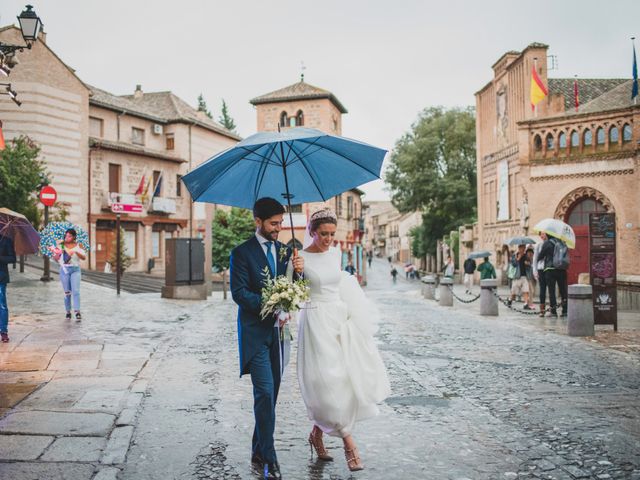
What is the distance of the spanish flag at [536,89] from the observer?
98.7 feet

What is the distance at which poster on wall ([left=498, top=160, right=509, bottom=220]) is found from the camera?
108ft

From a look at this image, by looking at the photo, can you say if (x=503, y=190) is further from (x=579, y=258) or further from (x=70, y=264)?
(x=70, y=264)

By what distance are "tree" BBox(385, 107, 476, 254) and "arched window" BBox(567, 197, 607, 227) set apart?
892 inches

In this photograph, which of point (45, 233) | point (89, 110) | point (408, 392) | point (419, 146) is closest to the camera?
point (408, 392)

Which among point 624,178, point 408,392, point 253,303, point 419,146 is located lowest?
point 408,392

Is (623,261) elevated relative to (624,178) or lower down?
lower down

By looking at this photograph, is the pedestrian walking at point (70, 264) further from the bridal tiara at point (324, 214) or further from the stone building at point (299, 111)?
the stone building at point (299, 111)

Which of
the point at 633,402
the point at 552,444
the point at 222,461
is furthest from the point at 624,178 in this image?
the point at 222,461

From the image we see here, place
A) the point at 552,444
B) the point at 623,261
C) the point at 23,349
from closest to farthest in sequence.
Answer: the point at 552,444 < the point at 23,349 < the point at 623,261

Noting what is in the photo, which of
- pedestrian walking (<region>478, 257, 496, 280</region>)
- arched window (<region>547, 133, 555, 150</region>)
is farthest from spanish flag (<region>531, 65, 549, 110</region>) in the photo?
pedestrian walking (<region>478, 257, 496, 280</region>)

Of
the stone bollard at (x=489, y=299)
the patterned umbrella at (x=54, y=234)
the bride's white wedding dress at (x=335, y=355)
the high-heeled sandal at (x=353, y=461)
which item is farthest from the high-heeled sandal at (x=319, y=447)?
the stone bollard at (x=489, y=299)

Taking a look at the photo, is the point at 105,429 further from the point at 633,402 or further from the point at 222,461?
the point at 633,402

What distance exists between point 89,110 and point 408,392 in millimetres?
36133

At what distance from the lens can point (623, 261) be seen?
81.7 feet
